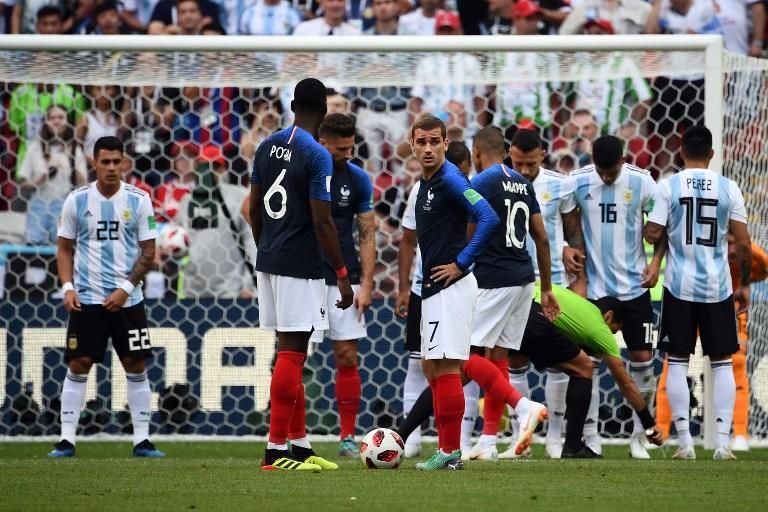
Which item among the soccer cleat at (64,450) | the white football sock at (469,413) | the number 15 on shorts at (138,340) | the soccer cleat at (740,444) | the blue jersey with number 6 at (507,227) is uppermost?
the blue jersey with number 6 at (507,227)

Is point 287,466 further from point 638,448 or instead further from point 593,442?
point 638,448

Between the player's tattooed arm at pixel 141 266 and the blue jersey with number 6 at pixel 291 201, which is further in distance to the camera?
the player's tattooed arm at pixel 141 266

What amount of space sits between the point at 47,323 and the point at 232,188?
2032 millimetres

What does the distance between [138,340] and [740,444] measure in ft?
15.2

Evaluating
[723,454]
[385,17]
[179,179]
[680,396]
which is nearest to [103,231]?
[179,179]

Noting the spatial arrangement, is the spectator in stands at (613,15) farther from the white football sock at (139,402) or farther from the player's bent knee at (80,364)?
the player's bent knee at (80,364)

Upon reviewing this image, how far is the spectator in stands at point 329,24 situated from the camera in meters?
15.0

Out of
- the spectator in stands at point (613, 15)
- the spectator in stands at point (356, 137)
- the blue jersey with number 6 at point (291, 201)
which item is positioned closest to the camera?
the blue jersey with number 6 at point (291, 201)

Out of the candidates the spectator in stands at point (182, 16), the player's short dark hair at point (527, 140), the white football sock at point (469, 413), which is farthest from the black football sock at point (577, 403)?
the spectator in stands at point (182, 16)

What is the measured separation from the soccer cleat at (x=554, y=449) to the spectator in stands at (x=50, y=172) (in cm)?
499

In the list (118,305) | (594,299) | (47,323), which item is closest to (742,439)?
(594,299)

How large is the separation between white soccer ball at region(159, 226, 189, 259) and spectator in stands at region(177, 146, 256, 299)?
5 centimetres

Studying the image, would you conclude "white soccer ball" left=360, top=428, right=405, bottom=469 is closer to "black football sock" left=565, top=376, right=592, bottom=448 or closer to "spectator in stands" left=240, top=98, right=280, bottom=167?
"black football sock" left=565, top=376, right=592, bottom=448

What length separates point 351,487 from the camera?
6586 millimetres
